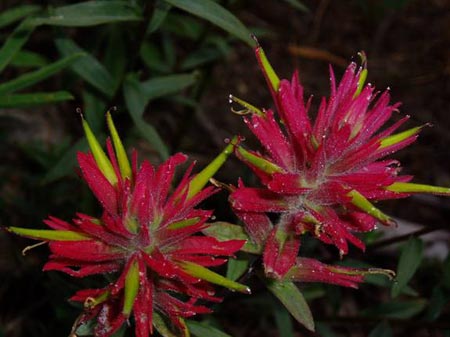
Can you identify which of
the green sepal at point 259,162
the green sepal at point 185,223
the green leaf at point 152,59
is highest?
the green leaf at point 152,59

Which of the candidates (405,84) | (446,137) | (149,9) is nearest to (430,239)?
(446,137)

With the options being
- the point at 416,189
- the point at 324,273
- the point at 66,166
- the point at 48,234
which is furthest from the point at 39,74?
the point at 416,189

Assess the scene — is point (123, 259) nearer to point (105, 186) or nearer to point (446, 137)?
point (105, 186)

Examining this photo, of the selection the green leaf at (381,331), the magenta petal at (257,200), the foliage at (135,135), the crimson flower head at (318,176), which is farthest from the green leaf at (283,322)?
the magenta petal at (257,200)

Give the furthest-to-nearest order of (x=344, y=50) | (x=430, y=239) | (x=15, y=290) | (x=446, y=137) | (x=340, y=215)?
(x=344, y=50) < (x=446, y=137) < (x=430, y=239) < (x=15, y=290) < (x=340, y=215)

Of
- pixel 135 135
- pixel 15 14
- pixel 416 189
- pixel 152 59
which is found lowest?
pixel 416 189

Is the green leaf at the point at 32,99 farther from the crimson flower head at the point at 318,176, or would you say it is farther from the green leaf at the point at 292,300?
the green leaf at the point at 292,300

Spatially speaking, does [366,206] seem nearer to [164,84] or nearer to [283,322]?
[283,322]
